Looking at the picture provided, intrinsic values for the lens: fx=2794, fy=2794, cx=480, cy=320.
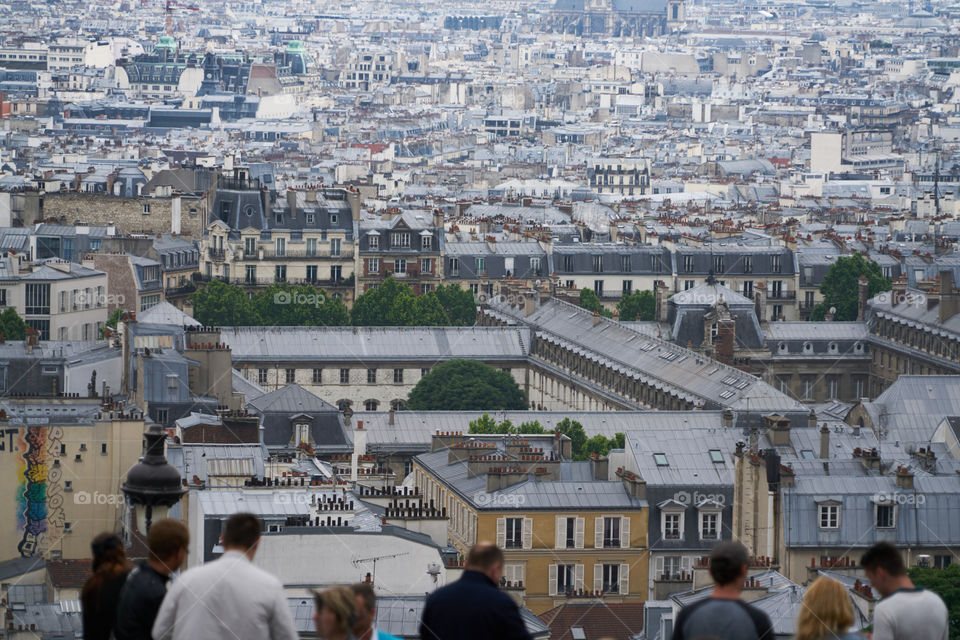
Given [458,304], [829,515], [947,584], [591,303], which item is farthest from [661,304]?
[947,584]

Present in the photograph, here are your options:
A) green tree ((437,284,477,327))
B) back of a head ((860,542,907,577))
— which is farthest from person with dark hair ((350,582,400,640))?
green tree ((437,284,477,327))

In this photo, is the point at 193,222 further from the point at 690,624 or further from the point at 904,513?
the point at 690,624

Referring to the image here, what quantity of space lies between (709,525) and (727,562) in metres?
32.1

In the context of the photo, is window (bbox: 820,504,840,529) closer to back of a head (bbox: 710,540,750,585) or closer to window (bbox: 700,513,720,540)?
window (bbox: 700,513,720,540)

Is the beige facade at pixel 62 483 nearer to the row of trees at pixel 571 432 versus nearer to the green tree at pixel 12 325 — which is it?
the row of trees at pixel 571 432

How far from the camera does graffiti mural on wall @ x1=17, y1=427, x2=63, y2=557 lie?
47.0 m

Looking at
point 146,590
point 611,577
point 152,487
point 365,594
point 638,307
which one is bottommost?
point 638,307

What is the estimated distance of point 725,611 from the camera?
17.8 meters

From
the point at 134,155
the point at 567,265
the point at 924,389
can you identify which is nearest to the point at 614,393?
the point at 924,389

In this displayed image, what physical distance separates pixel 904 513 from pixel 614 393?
2650 cm

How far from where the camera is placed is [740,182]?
589ft

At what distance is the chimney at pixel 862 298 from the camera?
294 feet

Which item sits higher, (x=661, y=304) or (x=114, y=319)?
(x=661, y=304)

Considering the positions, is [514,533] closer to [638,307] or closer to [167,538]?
[167,538]
